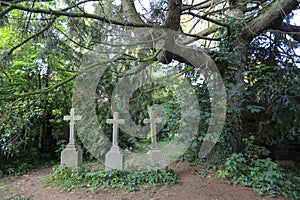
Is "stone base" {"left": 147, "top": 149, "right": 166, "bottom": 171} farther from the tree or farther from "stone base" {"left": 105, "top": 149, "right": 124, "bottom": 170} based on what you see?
the tree

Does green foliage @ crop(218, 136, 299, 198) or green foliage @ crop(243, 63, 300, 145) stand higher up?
green foliage @ crop(243, 63, 300, 145)

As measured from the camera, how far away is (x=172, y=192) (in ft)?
9.65

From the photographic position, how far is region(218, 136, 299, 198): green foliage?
2.83m

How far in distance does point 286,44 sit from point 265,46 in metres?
0.41

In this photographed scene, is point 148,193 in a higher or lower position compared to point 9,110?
lower

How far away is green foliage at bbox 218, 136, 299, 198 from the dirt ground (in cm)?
12

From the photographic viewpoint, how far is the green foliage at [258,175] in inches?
111

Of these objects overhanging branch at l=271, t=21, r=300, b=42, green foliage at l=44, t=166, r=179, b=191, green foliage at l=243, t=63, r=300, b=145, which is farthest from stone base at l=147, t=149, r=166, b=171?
overhanging branch at l=271, t=21, r=300, b=42

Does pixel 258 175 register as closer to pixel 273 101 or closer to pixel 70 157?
pixel 273 101

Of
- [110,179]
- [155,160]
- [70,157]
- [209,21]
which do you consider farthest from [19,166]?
[209,21]

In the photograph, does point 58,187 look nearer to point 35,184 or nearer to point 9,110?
point 35,184

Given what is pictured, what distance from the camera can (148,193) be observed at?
2.97 m

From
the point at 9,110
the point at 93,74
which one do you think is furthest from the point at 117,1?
the point at 9,110

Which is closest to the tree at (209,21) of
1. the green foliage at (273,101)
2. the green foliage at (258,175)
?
the green foliage at (273,101)
